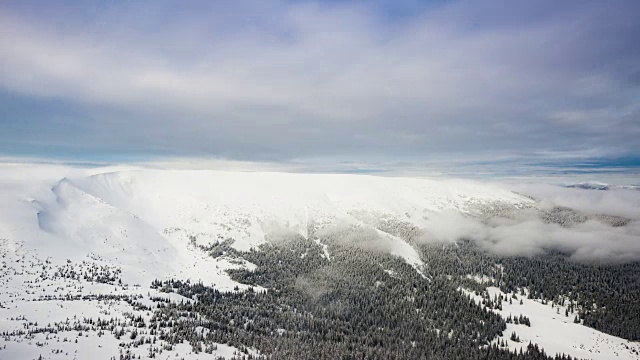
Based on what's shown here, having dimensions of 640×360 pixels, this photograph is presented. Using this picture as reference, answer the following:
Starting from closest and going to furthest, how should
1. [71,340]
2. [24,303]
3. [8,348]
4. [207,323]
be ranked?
1. [8,348]
2. [71,340]
3. [24,303]
4. [207,323]

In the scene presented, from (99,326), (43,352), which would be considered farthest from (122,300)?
(43,352)

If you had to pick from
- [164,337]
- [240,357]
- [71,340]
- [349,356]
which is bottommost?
[349,356]

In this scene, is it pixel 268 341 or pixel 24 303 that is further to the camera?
pixel 268 341

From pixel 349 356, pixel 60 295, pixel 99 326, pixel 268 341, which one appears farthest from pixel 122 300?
pixel 349 356

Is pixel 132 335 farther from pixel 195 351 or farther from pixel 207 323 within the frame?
pixel 207 323

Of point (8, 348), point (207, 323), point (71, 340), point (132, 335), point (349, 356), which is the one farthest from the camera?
point (349, 356)

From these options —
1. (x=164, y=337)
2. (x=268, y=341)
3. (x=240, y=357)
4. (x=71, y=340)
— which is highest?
(x=71, y=340)

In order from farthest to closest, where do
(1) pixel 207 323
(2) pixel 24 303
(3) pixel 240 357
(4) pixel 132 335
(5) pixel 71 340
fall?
1. (1) pixel 207 323
2. (2) pixel 24 303
3. (3) pixel 240 357
4. (4) pixel 132 335
5. (5) pixel 71 340

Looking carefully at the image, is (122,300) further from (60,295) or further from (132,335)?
(132,335)

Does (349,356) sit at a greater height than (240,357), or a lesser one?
lesser
